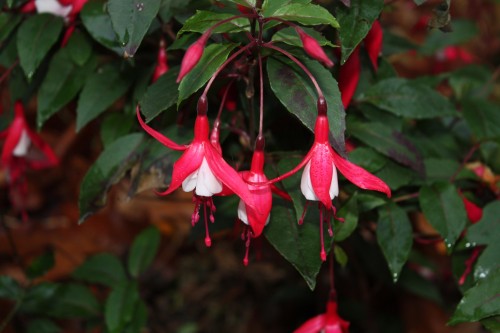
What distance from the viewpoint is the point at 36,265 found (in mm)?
1151

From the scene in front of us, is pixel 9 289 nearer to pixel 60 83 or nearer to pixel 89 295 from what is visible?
pixel 89 295

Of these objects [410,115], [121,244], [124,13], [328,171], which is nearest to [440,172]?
[410,115]

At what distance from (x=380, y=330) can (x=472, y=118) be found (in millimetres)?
628

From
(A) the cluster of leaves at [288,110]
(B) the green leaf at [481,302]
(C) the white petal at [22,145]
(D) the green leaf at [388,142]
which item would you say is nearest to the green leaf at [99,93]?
(A) the cluster of leaves at [288,110]

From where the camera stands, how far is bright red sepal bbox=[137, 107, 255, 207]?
0.63 m

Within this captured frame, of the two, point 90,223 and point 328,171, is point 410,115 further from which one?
point 90,223

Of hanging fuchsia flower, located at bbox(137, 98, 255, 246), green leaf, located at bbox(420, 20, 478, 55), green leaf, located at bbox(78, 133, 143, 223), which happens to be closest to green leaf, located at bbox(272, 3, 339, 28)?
hanging fuchsia flower, located at bbox(137, 98, 255, 246)

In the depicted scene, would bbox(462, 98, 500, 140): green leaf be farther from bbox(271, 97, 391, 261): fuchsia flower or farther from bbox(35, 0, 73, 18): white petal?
bbox(35, 0, 73, 18): white petal

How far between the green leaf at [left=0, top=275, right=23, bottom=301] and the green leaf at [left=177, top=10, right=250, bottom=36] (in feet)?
2.29

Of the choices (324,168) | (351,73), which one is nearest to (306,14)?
(324,168)

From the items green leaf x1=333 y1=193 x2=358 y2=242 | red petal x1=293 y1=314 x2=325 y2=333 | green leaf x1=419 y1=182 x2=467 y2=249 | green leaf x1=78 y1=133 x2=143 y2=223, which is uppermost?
green leaf x1=78 y1=133 x2=143 y2=223

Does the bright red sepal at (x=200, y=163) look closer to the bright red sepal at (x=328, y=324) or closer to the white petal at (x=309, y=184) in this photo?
the white petal at (x=309, y=184)

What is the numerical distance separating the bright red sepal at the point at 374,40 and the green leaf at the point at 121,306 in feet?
1.92

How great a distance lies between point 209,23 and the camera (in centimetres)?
68
